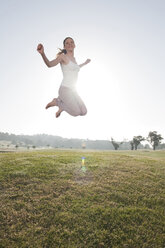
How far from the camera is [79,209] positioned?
603 centimetres

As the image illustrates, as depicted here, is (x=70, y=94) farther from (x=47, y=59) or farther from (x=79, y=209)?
(x=79, y=209)

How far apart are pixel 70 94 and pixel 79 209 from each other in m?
4.05

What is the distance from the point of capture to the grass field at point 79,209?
484 cm

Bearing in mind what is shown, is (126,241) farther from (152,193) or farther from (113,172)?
(113,172)

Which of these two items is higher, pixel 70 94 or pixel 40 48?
pixel 40 48

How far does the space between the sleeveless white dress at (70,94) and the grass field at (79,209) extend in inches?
139

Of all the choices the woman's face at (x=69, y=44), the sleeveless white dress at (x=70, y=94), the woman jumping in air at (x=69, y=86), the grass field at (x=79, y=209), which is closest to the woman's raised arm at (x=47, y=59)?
the woman jumping in air at (x=69, y=86)

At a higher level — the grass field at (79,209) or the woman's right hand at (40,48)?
the woman's right hand at (40,48)

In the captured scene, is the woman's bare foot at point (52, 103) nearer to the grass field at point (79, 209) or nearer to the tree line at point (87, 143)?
the grass field at point (79, 209)

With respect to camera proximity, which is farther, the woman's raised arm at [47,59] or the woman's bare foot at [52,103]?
the woman's bare foot at [52,103]

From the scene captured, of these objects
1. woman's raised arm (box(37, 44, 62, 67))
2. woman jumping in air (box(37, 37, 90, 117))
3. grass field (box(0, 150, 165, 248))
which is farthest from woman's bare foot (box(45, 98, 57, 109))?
grass field (box(0, 150, 165, 248))

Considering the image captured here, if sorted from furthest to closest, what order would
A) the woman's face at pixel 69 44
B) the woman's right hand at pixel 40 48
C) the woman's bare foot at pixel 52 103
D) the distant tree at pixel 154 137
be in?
the distant tree at pixel 154 137 → the woman's bare foot at pixel 52 103 → the woman's face at pixel 69 44 → the woman's right hand at pixel 40 48

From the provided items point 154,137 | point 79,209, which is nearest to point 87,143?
point 154,137

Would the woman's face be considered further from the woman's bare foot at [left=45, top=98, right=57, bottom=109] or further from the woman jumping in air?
the woman's bare foot at [left=45, top=98, right=57, bottom=109]
